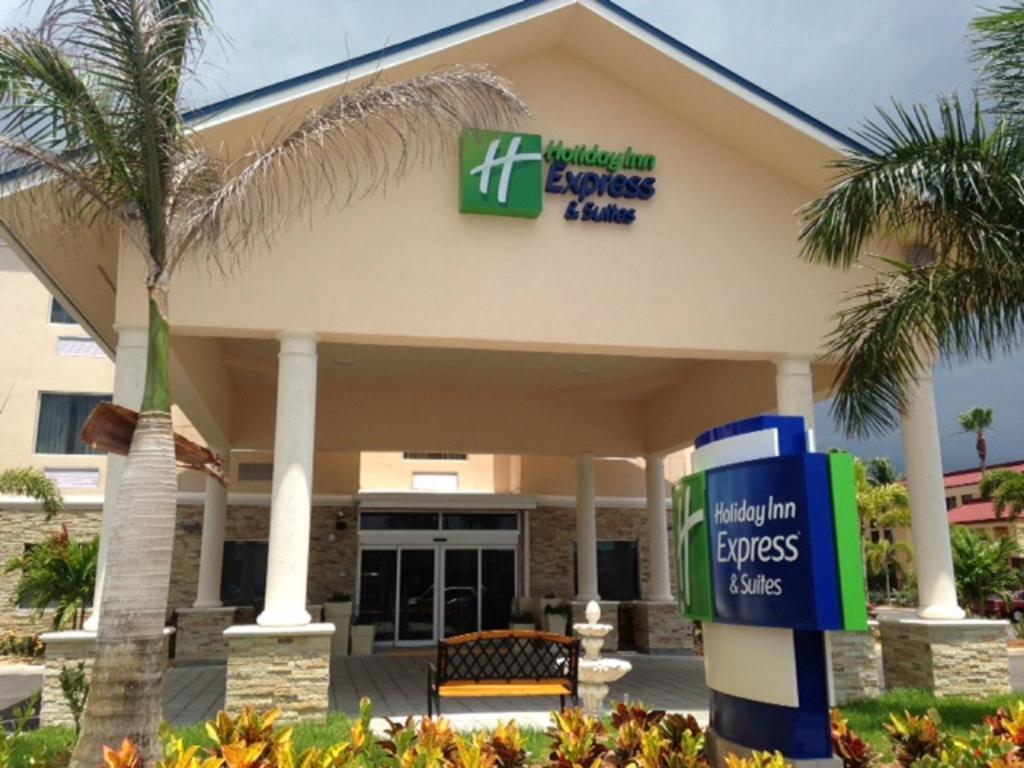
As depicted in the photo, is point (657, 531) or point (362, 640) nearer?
point (362, 640)

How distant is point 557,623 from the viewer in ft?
65.4

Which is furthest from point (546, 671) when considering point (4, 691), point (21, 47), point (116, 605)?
point (4, 691)

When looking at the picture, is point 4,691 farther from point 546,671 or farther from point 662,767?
point 662,767

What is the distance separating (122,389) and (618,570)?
54.7ft

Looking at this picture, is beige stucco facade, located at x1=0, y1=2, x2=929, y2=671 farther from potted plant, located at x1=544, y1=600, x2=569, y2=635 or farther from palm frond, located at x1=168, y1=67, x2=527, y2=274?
potted plant, located at x1=544, y1=600, x2=569, y2=635

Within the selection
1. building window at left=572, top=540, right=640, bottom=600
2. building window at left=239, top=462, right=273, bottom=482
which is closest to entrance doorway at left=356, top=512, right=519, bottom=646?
building window at left=572, top=540, right=640, bottom=600

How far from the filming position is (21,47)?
23.9ft

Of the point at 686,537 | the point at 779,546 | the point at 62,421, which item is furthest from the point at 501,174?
the point at 62,421

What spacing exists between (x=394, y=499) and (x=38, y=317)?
10817mm

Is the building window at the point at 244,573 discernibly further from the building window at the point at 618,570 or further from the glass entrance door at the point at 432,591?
the building window at the point at 618,570

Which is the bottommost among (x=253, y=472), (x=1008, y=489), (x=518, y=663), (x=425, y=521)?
(x=518, y=663)

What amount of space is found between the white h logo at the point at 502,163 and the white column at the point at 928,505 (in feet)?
19.2

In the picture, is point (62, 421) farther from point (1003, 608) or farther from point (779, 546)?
point (1003, 608)

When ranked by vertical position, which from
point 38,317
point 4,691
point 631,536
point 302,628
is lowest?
point 4,691
